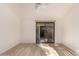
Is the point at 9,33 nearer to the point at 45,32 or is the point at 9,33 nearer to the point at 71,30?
the point at 45,32

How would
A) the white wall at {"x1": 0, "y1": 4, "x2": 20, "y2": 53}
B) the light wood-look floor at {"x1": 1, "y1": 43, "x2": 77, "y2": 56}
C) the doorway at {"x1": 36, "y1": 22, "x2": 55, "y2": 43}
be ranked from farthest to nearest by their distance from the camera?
the white wall at {"x1": 0, "y1": 4, "x2": 20, "y2": 53}, the doorway at {"x1": 36, "y1": 22, "x2": 55, "y2": 43}, the light wood-look floor at {"x1": 1, "y1": 43, "x2": 77, "y2": 56}

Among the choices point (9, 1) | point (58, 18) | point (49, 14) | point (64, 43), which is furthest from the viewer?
point (64, 43)

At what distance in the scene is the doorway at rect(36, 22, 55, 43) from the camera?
1.69 meters

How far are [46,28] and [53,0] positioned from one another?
0.97 meters

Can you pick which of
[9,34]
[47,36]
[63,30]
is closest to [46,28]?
[47,36]

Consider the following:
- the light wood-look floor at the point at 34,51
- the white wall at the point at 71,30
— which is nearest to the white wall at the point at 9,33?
the light wood-look floor at the point at 34,51

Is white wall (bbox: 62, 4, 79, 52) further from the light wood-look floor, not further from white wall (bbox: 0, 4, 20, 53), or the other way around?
white wall (bbox: 0, 4, 20, 53)

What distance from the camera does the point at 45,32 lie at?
5.48 feet

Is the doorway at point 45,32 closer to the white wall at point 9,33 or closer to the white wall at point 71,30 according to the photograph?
the white wall at point 71,30

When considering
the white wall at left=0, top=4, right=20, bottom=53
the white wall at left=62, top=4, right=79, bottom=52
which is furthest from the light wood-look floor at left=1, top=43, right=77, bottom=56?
the white wall at left=0, top=4, right=20, bottom=53

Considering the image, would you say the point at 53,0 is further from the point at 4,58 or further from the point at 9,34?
the point at 9,34

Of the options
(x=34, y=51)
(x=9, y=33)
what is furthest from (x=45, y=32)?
A: (x=9, y=33)

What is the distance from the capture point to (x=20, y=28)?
1.91 metres

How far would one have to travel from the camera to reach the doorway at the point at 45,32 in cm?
169
